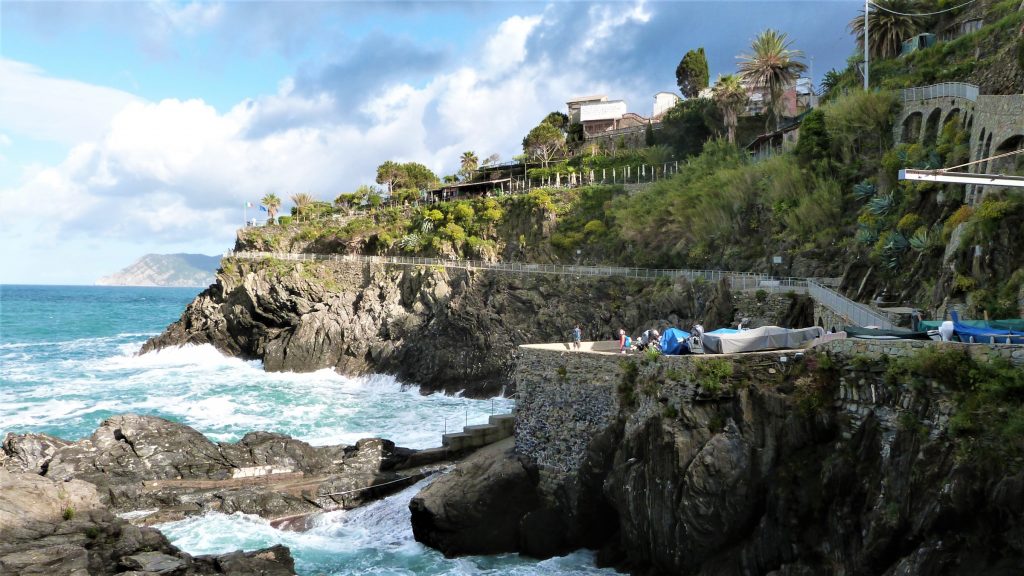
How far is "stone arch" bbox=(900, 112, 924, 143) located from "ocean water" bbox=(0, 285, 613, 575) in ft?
78.8

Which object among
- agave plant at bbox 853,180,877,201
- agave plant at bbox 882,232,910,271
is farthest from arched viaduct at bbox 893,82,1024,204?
agave plant at bbox 882,232,910,271

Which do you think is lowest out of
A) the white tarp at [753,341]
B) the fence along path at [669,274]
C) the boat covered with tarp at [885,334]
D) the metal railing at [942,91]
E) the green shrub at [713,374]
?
the green shrub at [713,374]

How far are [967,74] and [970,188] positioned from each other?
10813 mm

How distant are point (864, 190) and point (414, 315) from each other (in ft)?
107

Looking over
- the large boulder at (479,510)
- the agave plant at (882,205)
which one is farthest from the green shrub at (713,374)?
the agave plant at (882,205)

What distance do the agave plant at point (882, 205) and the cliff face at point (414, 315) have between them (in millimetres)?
6992

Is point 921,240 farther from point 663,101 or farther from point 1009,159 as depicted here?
point 663,101

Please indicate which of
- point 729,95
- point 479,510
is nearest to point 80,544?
point 479,510

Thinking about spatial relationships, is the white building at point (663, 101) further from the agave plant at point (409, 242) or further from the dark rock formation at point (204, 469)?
the dark rock formation at point (204, 469)

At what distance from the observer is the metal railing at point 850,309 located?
20920 millimetres

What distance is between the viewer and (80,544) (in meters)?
Result: 20.3

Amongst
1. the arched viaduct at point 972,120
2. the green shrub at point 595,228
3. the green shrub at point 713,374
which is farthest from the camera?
the green shrub at point 595,228

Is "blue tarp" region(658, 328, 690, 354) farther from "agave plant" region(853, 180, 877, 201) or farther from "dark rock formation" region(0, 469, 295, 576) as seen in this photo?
"agave plant" region(853, 180, 877, 201)

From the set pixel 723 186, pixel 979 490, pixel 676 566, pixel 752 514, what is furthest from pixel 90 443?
pixel 723 186
